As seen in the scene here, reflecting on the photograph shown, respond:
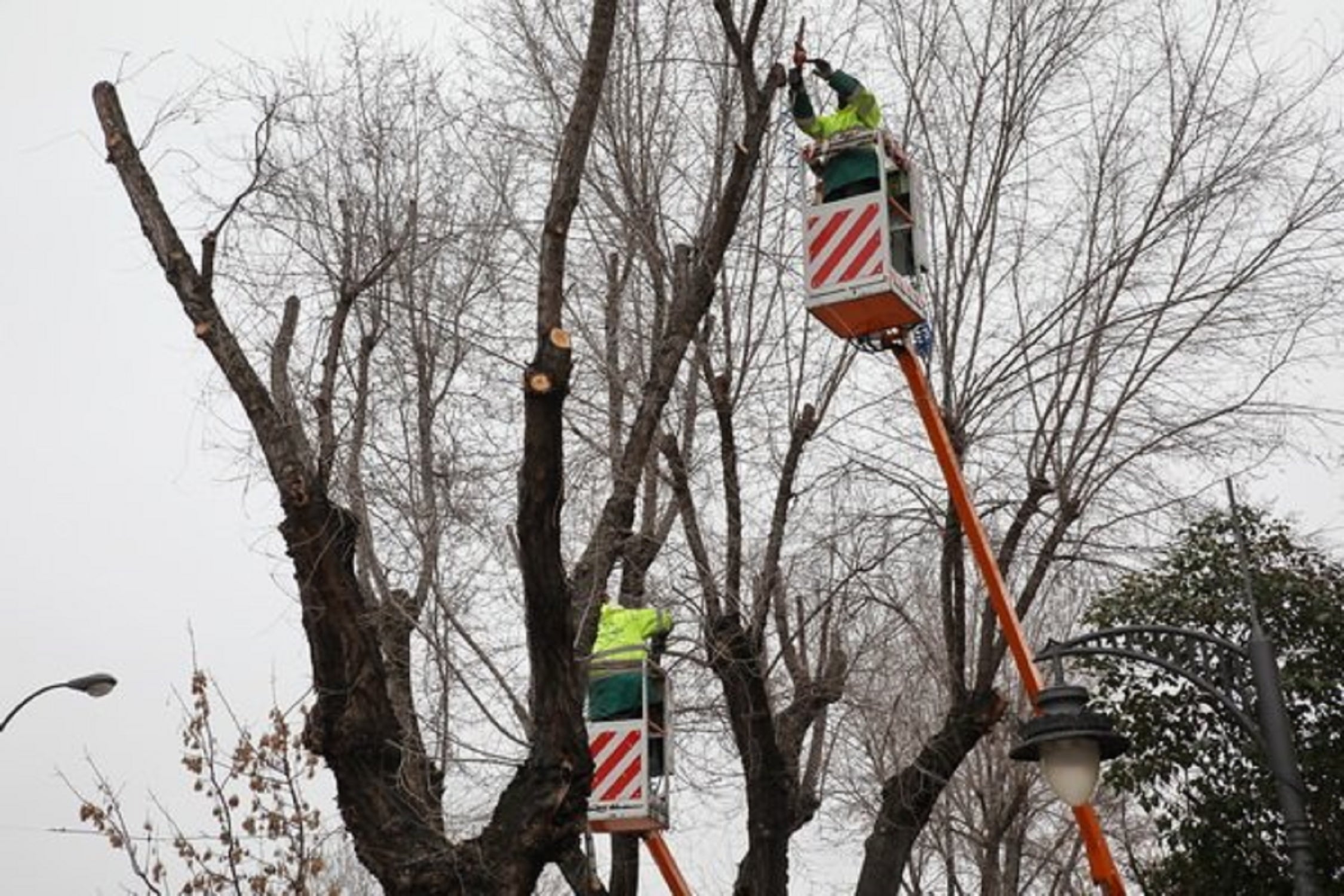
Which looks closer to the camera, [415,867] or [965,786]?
[415,867]

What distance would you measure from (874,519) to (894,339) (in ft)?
7.13

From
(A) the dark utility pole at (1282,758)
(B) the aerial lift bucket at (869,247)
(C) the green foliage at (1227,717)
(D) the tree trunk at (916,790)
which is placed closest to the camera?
(A) the dark utility pole at (1282,758)

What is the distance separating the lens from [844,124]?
9.34 metres

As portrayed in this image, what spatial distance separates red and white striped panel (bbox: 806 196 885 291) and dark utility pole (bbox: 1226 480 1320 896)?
312cm

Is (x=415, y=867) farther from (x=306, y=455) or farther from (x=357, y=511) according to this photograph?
(x=357, y=511)

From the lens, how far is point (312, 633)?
7.77 meters

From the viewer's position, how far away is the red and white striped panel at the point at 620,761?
10414mm

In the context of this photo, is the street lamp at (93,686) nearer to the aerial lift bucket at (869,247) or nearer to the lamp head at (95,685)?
the lamp head at (95,685)

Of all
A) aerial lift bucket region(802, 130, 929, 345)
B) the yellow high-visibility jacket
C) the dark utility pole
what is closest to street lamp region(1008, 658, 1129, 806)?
the dark utility pole

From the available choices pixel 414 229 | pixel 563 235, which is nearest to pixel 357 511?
pixel 414 229

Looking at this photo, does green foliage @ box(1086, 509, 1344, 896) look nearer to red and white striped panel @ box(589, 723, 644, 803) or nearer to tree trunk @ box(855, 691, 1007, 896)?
tree trunk @ box(855, 691, 1007, 896)

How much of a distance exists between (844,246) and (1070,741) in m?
3.47

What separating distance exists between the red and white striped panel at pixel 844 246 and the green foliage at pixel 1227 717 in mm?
3137

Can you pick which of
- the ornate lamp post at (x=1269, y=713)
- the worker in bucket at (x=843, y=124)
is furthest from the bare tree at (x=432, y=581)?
the ornate lamp post at (x=1269, y=713)
